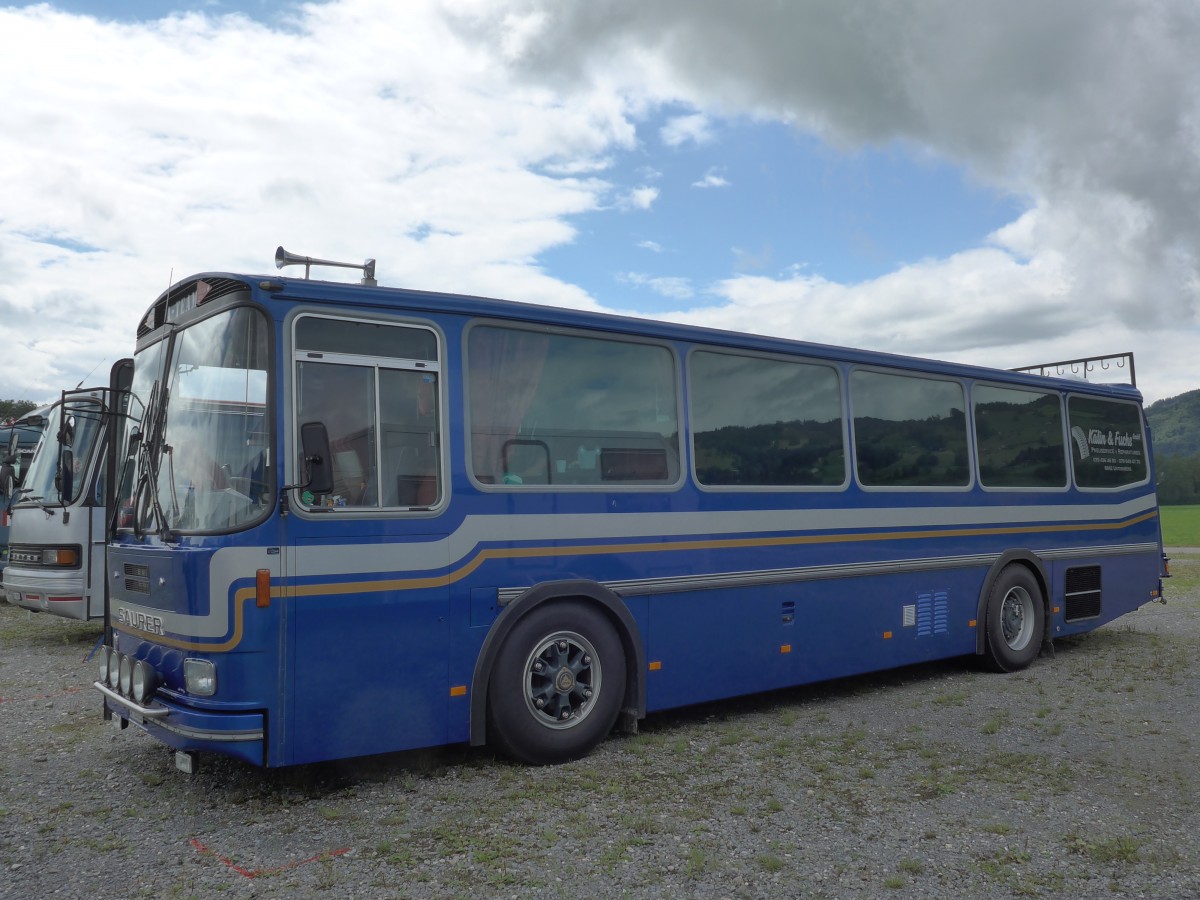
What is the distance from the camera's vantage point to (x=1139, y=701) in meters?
8.48

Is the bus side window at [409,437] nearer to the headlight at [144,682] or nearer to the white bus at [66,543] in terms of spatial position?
the headlight at [144,682]

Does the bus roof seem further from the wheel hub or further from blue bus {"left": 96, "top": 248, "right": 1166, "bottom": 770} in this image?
the wheel hub

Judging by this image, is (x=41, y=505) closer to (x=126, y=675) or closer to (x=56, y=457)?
(x=56, y=457)

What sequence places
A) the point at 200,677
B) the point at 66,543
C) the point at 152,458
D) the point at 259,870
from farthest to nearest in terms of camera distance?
the point at 66,543 → the point at 152,458 → the point at 200,677 → the point at 259,870

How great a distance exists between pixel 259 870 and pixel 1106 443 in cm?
1027

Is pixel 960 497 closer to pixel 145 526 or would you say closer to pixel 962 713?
pixel 962 713

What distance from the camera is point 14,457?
41.6 ft

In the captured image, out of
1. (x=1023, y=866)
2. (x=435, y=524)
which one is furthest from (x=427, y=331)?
(x=1023, y=866)

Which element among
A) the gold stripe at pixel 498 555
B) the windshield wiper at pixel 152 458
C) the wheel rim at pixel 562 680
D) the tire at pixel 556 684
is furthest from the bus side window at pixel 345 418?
the wheel rim at pixel 562 680

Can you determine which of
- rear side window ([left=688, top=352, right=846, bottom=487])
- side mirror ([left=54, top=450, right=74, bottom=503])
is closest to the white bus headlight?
side mirror ([left=54, top=450, right=74, bottom=503])

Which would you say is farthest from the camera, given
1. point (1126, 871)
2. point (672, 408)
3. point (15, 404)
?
point (15, 404)

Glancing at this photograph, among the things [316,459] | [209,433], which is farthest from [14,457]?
[316,459]

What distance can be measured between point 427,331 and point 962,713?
17.0ft

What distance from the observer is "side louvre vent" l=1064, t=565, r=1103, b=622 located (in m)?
11.0
